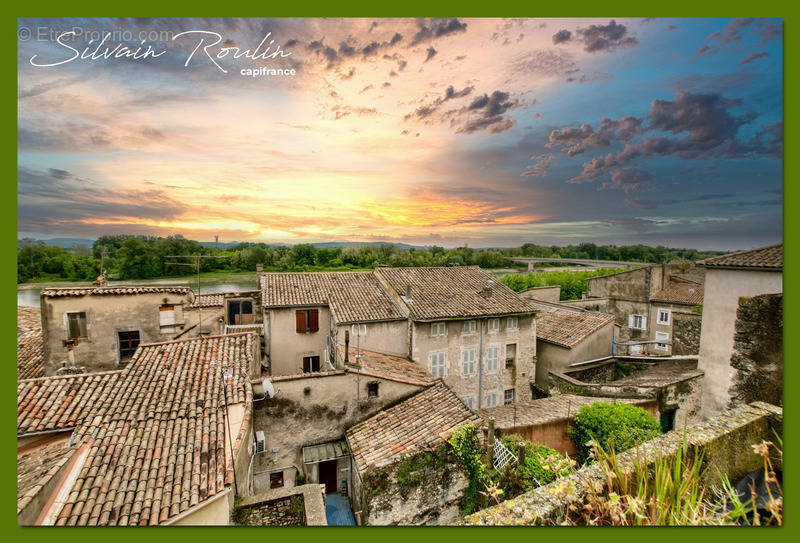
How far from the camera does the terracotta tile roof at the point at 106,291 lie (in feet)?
20.6

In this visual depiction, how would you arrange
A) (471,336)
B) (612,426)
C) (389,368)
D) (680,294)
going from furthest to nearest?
(680,294) < (471,336) < (389,368) < (612,426)

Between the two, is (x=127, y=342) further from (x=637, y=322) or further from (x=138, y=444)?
(x=637, y=322)

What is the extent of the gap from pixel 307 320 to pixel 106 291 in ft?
16.0

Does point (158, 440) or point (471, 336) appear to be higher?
point (158, 440)

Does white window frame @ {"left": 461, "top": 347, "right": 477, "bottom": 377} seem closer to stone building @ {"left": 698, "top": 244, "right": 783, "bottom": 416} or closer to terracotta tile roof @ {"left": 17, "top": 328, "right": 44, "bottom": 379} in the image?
stone building @ {"left": 698, "top": 244, "right": 783, "bottom": 416}

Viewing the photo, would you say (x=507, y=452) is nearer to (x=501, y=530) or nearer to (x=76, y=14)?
(x=501, y=530)

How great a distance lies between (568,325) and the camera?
11.5 metres

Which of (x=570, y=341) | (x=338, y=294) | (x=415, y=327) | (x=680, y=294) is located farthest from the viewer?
(x=680, y=294)

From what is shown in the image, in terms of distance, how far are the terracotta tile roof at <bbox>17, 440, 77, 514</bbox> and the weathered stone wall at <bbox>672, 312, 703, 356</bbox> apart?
14.1 metres

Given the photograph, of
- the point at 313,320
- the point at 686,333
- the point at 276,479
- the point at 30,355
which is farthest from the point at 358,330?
the point at 686,333

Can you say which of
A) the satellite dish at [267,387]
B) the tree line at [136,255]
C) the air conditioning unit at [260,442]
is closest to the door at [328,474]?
the air conditioning unit at [260,442]

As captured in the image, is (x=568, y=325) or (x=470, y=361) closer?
(x=470, y=361)

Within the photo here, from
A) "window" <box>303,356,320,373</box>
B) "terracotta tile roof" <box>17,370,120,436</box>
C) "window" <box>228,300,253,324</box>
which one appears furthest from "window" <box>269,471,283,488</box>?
"window" <box>228,300,253,324</box>

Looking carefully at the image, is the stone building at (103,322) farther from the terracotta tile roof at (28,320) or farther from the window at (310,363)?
the window at (310,363)
